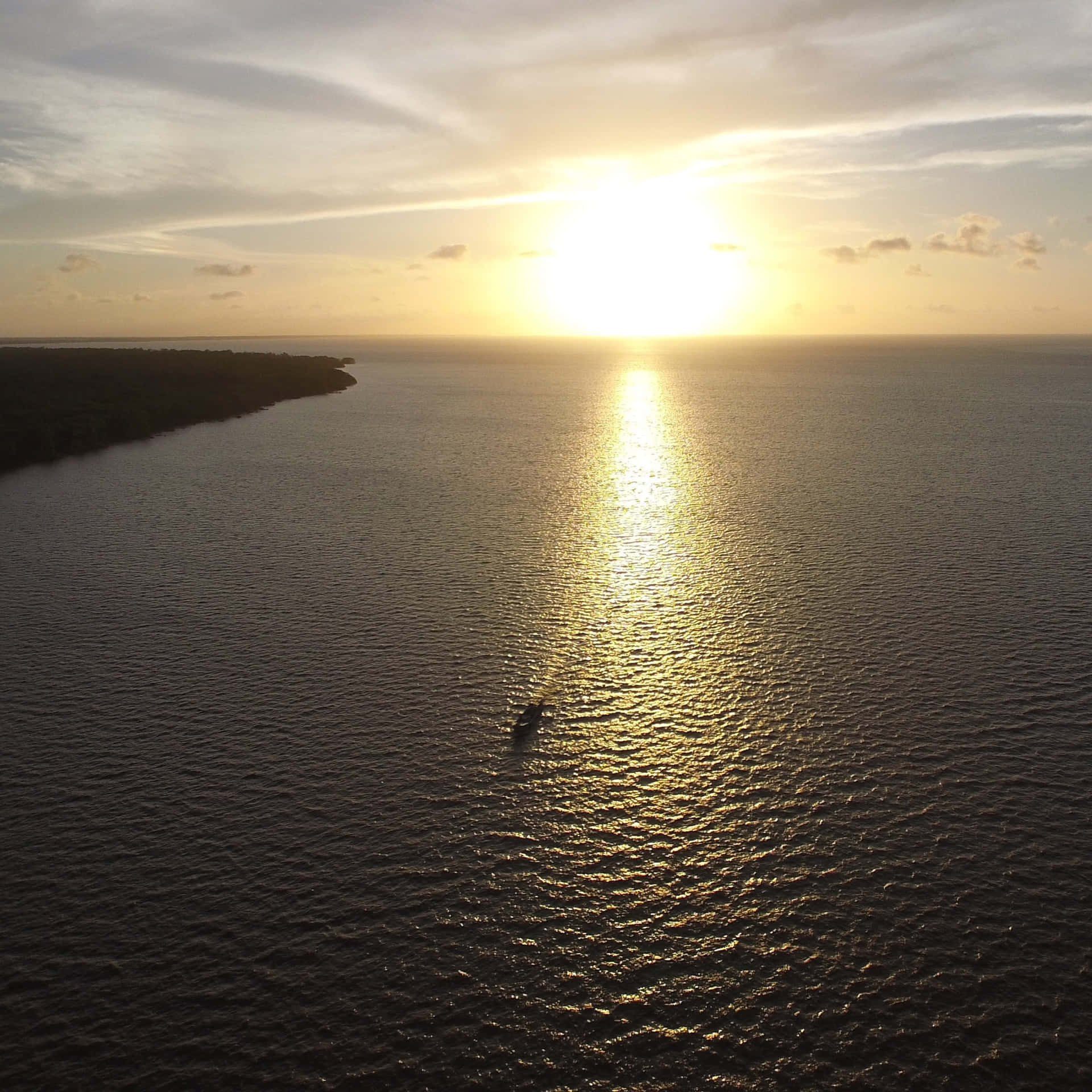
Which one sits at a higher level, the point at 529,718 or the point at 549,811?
the point at 529,718

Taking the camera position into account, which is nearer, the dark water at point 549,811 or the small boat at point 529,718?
the dark water at point 549,811

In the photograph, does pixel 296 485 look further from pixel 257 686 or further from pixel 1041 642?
pixel 1041 642

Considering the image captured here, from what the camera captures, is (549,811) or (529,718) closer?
(549,811)

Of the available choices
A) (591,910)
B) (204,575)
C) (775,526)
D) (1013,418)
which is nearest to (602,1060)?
Result: (591,910)

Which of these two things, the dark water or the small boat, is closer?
the dark water
